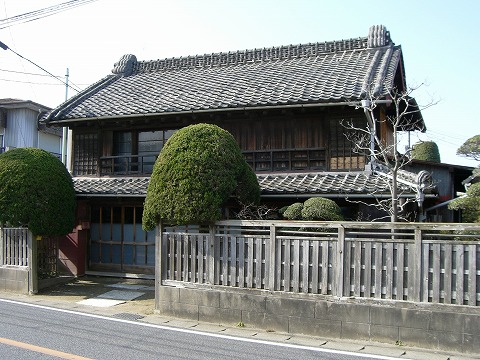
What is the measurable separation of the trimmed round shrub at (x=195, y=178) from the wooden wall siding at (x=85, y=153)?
7.04m

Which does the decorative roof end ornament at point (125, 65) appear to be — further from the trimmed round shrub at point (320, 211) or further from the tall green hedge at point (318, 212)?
the trimmed round shrub at point (320, 211)

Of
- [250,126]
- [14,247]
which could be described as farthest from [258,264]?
[14,247]

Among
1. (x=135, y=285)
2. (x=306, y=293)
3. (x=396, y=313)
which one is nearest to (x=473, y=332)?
(x=396, y=313)

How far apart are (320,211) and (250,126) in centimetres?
530

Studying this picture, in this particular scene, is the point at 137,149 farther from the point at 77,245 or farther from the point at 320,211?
the point at 320,211

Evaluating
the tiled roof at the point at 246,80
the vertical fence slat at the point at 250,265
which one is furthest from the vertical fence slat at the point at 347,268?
the tiled roof at the point at 246,80

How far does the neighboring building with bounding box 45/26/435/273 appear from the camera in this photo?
13.1 metres

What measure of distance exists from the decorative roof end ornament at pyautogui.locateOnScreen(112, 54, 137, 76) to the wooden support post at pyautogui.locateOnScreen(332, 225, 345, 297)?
50.2 feet

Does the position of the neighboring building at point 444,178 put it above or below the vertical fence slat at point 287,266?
above

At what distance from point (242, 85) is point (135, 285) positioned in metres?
7.55

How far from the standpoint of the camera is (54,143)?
31.7m

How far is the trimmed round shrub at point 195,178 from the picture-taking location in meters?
10.2

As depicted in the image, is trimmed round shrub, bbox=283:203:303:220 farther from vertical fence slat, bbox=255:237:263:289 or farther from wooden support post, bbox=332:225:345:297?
wooden support post, bbox=332:225:345:297

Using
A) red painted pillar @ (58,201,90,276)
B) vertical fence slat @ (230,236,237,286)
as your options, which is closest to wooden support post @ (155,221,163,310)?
vertical fence slat @ (230,236,237,286)
